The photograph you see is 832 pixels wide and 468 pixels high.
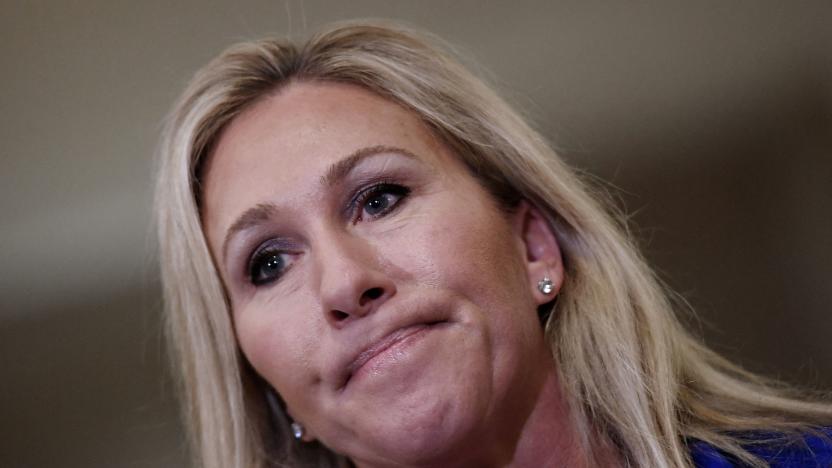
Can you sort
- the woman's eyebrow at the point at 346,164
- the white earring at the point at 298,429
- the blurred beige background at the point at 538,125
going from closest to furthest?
the woman's eyebrow at the point at 346,164, the white earring at the point at 298,429, the blurred beige background at the point at 538,125

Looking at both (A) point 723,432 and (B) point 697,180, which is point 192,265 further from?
(B) point 697,180

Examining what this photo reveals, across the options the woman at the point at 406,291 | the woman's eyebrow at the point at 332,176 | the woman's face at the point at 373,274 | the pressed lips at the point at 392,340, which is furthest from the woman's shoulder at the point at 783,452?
the woman's eyebrow at the point at 332,176

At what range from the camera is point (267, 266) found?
1.11m

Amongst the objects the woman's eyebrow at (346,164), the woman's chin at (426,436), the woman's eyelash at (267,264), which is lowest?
the woman's chin at (426,436)

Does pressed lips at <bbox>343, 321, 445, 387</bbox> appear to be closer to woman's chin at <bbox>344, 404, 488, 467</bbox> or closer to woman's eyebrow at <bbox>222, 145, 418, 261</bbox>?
woman's chin at <bbox>344, 404, 488, 467</bbox>

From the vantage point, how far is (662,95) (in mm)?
1595

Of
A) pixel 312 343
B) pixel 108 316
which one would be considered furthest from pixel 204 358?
pixel 108 316

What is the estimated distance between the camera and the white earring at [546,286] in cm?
111

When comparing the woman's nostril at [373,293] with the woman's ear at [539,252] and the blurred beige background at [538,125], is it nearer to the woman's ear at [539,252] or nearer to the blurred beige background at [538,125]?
the woman's ear at [539,252]

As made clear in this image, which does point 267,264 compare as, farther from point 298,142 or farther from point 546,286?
point 546,286

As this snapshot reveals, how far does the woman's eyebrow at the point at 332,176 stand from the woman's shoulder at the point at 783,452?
1.45ft

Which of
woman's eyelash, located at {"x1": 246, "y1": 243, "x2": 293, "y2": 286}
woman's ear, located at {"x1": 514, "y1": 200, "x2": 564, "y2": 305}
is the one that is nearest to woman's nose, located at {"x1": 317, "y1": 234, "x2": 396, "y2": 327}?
woman's eyelash, located at {"x1": 246, "y1": 243, "x2": 293, "y2": 286}

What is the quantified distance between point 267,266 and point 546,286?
0.32 m

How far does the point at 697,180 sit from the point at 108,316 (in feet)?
3.30
